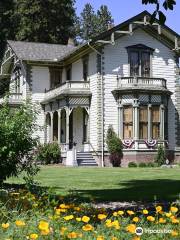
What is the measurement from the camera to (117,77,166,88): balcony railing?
32.9 meters

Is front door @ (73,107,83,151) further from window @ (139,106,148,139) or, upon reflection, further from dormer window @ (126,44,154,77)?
dormer window @ (126,44,154,77)

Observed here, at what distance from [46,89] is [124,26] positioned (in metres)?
9.57

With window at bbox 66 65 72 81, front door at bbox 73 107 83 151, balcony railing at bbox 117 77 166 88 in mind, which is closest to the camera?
balcony railing at bbox 117 77 166 88

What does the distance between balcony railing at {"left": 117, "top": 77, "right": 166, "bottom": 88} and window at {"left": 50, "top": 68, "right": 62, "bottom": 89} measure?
8106mm

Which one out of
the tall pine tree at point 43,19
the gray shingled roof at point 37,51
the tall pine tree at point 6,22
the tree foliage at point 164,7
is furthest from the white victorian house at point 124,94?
the tree foliage at point 164,7

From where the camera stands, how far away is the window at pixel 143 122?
3281 cm

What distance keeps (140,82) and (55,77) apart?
966cm

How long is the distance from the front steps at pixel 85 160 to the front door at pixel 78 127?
2238 mm

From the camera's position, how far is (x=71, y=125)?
123ft

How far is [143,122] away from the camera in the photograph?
3288 cm

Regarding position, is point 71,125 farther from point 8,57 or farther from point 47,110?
point 8,57

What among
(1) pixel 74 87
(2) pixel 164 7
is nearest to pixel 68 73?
(1) pixel 74 87

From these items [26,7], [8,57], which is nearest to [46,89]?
[8,57]

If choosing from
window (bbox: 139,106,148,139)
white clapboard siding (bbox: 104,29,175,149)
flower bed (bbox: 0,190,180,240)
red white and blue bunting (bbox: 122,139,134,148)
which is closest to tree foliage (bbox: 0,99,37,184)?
flower bed (bbox: 0,190,180,240)
